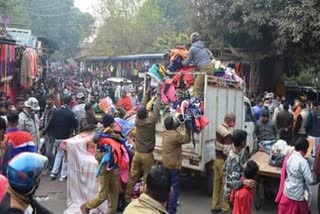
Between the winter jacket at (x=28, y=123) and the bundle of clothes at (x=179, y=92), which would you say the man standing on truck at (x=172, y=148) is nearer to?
the bundle of clothes at (x=179, y=92)

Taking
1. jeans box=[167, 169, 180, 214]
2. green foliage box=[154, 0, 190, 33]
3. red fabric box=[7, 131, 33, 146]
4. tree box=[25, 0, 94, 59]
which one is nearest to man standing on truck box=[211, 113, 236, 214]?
jeans box=[167, 169, 180, 214]

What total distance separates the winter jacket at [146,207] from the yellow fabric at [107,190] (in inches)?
147

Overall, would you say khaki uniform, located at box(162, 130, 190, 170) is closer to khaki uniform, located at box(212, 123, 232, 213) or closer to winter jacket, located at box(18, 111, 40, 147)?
khaki uniform, located at box(212, 123, 232, 213)

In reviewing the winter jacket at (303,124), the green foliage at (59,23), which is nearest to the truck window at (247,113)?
the winter jacket at (303,124)

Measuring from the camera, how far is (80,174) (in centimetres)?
738

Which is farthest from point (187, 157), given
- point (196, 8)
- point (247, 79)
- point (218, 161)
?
point (247, 79)

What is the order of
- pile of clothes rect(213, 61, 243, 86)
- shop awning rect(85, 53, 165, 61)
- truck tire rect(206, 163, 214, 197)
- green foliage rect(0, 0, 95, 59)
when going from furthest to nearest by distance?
green foliage rect(0, 0, 95, 59) → shop awning rect(85, 53, 165, 61) → pile of clothes rect(213, 61, 243, 86) → truck tire rect(206, 163, 214, 197)

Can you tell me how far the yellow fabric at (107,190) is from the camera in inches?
259

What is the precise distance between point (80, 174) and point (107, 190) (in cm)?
91

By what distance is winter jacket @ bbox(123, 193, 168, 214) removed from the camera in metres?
2.84

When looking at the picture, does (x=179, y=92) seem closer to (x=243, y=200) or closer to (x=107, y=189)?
(x=107, y=189)

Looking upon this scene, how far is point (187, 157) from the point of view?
326 inches

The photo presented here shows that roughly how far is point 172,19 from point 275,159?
43.7 metres

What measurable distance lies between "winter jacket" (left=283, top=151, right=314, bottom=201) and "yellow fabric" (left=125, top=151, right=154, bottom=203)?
8.06 feet
